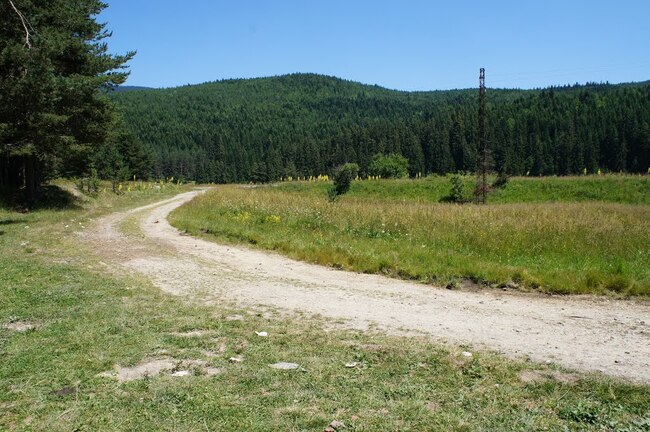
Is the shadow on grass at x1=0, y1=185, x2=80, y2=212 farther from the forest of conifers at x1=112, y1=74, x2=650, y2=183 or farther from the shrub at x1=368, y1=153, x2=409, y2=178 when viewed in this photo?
the forest of conifers at x1=112, y1=74, x2=650, y2=183

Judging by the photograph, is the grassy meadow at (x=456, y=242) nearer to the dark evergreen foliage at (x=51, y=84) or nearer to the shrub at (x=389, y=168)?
the dark evergreen foliage at (x=51, y=84)

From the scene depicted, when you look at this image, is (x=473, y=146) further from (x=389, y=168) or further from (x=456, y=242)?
(x=456, y=242)

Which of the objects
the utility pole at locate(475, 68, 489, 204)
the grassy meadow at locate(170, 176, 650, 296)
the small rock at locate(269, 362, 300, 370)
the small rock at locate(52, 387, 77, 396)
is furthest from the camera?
the utility pole at locate(475, 68, 489, 204)

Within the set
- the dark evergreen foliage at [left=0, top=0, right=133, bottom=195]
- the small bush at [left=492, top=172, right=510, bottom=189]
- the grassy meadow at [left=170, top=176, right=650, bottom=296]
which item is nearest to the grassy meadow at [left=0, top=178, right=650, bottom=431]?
the grassy meadow at [left=170, top=176, right=650, bottom=296]

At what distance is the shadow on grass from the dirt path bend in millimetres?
14381

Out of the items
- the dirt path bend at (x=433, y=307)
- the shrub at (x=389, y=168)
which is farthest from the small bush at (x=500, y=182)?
the dirt path bend at (x=433, y=307)

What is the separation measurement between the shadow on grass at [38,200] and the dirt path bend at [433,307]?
1438cm

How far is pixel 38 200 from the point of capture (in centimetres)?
2484

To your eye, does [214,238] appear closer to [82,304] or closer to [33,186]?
[82,304]

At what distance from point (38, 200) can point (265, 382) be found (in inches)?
996

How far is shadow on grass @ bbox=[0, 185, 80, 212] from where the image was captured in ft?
75.9

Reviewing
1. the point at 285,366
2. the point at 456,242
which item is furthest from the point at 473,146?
the point at 285,366

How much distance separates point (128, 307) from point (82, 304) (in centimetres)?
77

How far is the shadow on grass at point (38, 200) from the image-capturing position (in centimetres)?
2312
